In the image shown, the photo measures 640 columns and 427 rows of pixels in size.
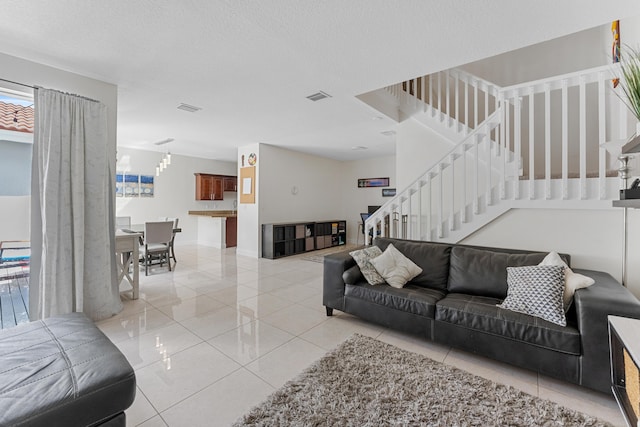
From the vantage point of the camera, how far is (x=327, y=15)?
2020 mm

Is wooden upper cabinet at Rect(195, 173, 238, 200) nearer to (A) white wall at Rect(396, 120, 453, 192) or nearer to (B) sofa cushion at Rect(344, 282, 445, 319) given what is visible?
(A) white wall at Rect(396, 120, 453, 192)

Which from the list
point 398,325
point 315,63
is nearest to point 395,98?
point 315,63

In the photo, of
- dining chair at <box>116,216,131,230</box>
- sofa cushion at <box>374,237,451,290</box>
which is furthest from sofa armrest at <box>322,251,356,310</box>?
dining chair at <box>116,216,131,230</box>

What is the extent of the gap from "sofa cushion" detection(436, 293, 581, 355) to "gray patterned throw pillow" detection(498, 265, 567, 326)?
0.05 m

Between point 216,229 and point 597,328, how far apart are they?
7.36 m

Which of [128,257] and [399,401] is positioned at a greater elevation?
[128,257]

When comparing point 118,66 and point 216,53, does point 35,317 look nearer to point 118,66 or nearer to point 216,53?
point 118,66

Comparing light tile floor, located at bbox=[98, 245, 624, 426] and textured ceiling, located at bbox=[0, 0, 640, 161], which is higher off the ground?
textured ceiling, located at bbox=[0, 0, 640, 161]

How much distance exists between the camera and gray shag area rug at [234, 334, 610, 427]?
1.48 metres

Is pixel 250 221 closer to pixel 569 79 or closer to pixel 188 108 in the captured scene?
pixel 188 108

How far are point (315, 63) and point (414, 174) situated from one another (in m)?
2.65

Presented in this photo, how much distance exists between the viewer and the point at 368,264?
2.79m

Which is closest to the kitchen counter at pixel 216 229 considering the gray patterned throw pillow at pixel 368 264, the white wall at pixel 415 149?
the white wall at pixel 415 149

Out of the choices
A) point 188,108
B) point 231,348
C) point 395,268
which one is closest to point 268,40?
point 188,108
